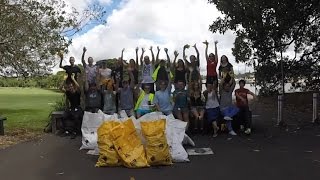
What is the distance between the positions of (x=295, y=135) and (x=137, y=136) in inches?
192

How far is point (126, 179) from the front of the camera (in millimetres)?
7855

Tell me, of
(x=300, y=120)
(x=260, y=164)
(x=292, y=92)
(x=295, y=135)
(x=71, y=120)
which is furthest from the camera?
(x=292, y=92)

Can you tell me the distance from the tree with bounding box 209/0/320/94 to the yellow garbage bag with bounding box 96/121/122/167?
38.1ft

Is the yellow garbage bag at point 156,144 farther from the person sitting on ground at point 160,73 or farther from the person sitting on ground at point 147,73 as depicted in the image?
the person sitting on ground at point 147,73

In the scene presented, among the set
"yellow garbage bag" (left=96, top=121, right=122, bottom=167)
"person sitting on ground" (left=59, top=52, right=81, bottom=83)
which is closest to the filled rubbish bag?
"yellow garbage bag" (left=96, top=121, right=122, bottom=167)

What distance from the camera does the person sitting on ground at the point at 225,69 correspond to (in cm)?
1336

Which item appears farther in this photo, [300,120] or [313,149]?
[300,120]

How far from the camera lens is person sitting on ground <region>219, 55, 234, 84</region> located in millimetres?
13365

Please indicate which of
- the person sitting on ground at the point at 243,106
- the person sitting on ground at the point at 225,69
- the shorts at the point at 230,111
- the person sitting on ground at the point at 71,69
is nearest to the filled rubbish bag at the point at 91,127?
the person sitting on ground at the point at 71,69

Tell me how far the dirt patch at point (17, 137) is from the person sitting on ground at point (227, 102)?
5111 mm

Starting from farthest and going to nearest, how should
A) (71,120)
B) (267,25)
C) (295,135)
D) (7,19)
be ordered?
(267,25) → (7,19) → (71,120) → (295,135)

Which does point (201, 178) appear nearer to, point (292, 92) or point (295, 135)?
point (295, 135)

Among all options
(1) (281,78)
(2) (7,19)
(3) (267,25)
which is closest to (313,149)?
(2) (7,19)

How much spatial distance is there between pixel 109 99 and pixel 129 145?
4.25m
